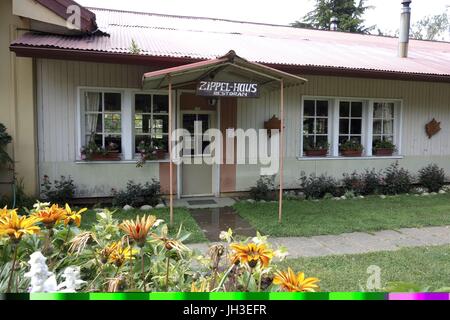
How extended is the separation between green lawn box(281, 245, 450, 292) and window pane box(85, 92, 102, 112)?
17.6 ft

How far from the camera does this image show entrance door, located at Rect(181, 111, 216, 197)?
861cm

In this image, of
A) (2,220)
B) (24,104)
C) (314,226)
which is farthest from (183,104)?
(2,220)

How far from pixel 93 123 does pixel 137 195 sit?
1.84 m

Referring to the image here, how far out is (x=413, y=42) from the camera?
15.1m

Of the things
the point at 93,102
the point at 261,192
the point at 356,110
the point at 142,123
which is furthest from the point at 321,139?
the point at 93,102

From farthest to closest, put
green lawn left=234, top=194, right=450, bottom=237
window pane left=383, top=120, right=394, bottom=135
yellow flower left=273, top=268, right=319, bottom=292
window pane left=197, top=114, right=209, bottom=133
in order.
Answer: window pane left=383, top=120, right=394, bottom=135 < window pane left=197, top=114, right=209, bottom=133 < green lawn left=234, top=194, right=450, bottom=237 < yellow flower left=273, top=268, right=319, bottom=292

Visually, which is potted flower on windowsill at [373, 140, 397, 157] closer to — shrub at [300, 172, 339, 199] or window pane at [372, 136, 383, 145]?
window pane at [372, 136, 383, 145]

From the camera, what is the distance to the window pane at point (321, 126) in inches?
374

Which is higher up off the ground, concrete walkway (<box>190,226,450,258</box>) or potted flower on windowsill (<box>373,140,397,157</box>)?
potted flower on windowsill (<box>373,140,397,157</box>)

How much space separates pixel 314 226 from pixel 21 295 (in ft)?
19.4

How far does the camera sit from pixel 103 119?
7.93m

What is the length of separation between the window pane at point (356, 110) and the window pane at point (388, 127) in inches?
33.9

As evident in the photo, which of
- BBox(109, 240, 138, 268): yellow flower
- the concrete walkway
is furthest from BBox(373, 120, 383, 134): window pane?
BBox(109, 240, 138, 268): yellow flower
